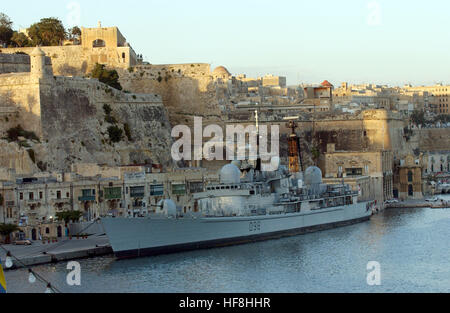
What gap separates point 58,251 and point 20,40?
32394 millimetres

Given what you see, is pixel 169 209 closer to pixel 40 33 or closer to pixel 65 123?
pixel 65 123

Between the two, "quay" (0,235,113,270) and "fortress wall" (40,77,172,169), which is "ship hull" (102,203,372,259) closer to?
"quay" (0,235,113,270)

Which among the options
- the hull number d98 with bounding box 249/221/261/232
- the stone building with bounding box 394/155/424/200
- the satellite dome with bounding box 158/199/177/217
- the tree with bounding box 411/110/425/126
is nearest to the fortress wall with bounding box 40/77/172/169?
the satellite dome with bounding box 158/199/177/217

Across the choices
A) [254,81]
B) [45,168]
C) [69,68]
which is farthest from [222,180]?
[254,81]

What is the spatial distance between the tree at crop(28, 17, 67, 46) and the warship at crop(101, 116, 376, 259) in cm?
2304

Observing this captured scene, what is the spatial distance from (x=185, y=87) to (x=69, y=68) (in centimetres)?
823

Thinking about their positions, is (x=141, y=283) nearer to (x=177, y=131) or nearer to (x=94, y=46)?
(x=177, y=131)

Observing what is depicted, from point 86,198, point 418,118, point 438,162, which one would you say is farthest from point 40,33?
point 418,118

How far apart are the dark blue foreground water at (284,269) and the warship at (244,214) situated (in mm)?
716

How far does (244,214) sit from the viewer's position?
41.2 m

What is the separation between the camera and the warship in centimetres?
3597

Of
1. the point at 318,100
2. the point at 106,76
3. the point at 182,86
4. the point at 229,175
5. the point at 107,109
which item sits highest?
the point at 106,76
